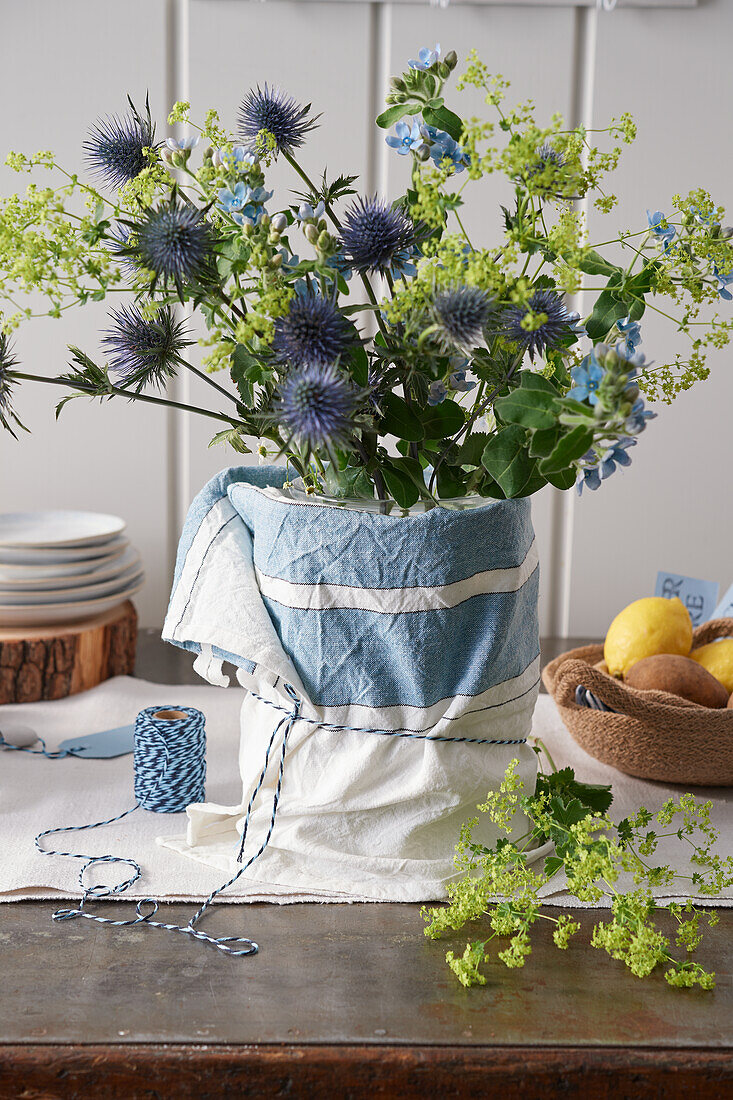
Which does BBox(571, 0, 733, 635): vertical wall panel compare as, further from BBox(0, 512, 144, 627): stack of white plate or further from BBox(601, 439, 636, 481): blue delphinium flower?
BBox(601, 439, 636, 481): blue delphinium flower

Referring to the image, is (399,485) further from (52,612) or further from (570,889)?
(52,612)

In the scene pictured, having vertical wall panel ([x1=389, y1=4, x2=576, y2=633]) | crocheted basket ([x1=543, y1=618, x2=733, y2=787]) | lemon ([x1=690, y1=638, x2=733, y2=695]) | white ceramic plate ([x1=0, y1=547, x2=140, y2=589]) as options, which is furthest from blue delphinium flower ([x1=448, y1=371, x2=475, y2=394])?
vertical wall panel ([x1=389, y1=4, x2=576, y2=633])

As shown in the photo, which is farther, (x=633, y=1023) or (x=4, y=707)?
(x=4, y=707)

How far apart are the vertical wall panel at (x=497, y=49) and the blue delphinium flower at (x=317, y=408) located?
0.99m

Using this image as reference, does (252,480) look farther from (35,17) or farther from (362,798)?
(35,17)

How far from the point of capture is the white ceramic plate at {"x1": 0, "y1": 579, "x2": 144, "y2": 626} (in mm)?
1115

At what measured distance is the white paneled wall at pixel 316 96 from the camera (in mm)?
1438

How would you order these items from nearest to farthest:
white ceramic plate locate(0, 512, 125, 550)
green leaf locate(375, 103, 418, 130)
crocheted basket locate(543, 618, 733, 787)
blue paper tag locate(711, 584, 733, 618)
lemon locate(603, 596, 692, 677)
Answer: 1. green leaf locate(375, 103, 418, 130)
2. crocheted basket locate(543, 618, 733, 787)
3. lemon locate(603, 596, 692, 677)
4. blue paper tag locate(711, 584, 733, 618)
5. white ceramic plate locate(0, 512, 125, 550)

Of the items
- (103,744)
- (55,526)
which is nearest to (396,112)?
(103,744)

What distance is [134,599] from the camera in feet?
5.25

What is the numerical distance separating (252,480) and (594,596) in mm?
947

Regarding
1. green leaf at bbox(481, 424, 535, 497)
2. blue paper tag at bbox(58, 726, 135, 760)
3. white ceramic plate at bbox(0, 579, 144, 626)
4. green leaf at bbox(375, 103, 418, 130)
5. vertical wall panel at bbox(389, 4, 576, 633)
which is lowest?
blue paper tag at bbox(58, 726, 135, 760)

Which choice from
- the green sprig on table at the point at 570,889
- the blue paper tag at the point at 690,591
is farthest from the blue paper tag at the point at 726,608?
the green sprig on table at the point at 570,889

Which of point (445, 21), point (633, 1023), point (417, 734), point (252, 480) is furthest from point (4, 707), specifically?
point (445, 21)
